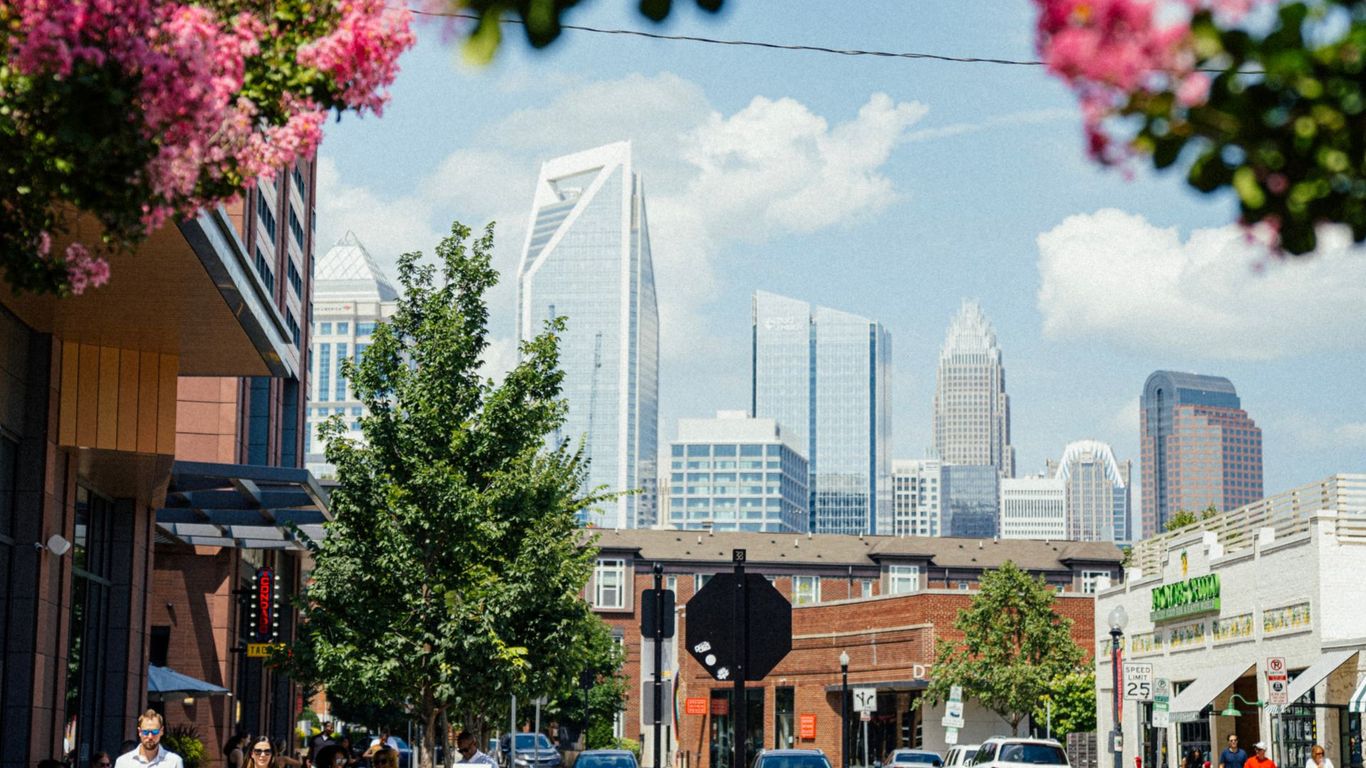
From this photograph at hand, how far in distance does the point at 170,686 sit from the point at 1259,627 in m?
22.4

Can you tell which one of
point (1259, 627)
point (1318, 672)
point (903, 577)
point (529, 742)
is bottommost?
point (529, 742)

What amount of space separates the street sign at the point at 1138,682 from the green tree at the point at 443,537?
9961 mm

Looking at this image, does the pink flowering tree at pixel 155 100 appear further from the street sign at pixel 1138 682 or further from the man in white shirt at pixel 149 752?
the street sign at pixel 1138 682

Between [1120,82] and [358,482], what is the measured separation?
72.9 ft

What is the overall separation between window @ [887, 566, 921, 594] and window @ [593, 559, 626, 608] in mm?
18180

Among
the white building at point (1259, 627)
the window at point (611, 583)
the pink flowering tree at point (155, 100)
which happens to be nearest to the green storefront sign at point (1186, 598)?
the white building at point (1259, 627)

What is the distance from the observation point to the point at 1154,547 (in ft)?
157

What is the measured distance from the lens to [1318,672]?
106 feet

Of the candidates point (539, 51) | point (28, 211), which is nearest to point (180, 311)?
point (28, 211)

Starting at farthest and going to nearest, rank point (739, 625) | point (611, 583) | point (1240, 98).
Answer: point (611, 583) → point (739, 625) → point (1240, 98)

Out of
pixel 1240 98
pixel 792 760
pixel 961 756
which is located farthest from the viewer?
pixel 961 756

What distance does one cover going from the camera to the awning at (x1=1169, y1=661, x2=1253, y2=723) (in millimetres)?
37656

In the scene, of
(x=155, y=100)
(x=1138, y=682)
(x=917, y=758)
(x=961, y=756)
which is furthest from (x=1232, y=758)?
(x=155, y=100)

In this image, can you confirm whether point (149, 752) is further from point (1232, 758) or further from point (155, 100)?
point (1232, 758)
